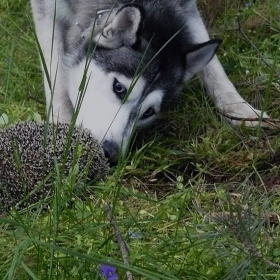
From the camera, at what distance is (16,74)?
418 centimetres

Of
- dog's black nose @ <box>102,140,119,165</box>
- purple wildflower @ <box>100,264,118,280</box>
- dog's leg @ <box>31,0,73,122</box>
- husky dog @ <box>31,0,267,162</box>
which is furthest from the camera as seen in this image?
dog's leg @ <box>31,0,73,122</box>

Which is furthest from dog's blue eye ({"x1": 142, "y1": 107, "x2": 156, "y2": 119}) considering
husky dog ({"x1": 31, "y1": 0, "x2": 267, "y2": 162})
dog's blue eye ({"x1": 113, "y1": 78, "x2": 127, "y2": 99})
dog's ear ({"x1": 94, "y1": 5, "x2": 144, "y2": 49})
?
A: dog's ear ({"x1": 94, "y1": 5, "x2": 144, "y2": 49})

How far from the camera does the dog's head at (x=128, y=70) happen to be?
130 inches

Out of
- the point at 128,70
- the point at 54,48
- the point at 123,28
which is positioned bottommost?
the point at 54,48

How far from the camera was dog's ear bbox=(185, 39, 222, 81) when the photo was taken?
3.59 m

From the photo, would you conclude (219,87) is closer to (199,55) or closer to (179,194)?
(199,55)

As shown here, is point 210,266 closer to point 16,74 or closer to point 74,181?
point 74,181

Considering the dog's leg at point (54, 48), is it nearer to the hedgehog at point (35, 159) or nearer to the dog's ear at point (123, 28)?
the dog's ear at point (123, 28)

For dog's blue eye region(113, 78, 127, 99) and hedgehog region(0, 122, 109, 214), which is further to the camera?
dog's blue eye region(113, 78, 127, 99)

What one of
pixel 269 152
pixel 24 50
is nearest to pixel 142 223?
pixel 269 152

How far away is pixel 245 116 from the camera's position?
3863 mm

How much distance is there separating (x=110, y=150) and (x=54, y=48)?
97 centimetres

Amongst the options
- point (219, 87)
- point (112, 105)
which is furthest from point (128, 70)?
point (219, 87)

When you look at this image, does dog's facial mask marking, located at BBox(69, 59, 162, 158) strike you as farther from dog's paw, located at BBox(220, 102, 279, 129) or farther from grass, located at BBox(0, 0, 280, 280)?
dog's paw, located at BBox(220, 102, 279, 129)
